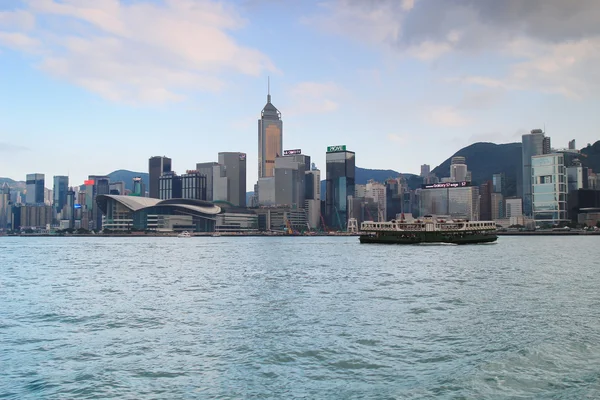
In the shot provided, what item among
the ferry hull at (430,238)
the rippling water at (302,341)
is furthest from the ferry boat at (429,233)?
the rippling water at (302,341)

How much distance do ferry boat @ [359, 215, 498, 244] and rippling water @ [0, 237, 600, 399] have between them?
79196mm

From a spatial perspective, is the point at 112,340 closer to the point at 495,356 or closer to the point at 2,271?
the point at 495,356

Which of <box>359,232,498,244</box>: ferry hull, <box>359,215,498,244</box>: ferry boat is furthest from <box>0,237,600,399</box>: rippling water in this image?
<box>359,215,498,244</box>: ferry boat

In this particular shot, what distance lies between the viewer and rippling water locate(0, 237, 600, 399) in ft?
55.2

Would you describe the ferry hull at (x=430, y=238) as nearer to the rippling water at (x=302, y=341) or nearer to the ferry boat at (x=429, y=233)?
the ferry boat at (x=429, y=233)

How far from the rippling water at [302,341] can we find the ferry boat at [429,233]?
3118 inches

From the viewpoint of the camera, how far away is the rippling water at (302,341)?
16.8m

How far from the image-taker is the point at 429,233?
12044 centimetres

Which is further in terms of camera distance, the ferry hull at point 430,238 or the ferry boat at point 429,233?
the ferry boat at point 429,233

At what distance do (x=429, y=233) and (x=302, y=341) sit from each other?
10168 centimetres

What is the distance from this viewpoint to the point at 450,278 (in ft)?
154

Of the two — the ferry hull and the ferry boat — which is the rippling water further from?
the ferry boat

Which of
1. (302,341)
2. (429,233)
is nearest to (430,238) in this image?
(429,233)

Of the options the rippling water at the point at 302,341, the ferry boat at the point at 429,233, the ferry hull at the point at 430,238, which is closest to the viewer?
the rippling water at the point at 302,341
